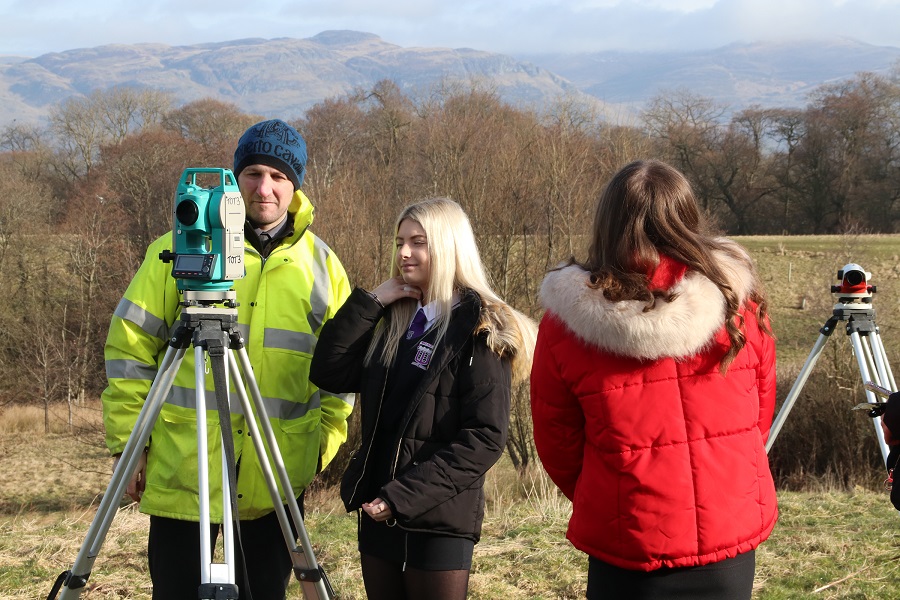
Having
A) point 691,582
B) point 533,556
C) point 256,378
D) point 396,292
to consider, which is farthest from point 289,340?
point 533,556

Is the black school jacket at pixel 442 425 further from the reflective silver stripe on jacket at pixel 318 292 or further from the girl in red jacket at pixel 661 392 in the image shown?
the girl in red jacket at pixel 661 392

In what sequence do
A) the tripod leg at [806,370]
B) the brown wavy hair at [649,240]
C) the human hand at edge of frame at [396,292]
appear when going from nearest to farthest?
1. the brown wavy hair at [649,240]
2. the human hand at edge of frame at [396,292]
3. the tripod leg at [806,370]

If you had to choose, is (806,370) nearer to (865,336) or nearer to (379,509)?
(865,336)

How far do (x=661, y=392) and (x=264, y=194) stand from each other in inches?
57.9

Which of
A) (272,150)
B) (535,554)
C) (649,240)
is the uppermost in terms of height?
(272,150)

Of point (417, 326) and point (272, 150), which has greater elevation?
point (272, 150)

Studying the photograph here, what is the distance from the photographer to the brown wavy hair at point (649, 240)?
6.36 feet

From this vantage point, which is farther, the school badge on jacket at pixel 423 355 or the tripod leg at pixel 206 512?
the school badge on jacket at pixel 423 355

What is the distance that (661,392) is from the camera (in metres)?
1.94

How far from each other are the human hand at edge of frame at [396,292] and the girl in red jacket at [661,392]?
2.05 ft

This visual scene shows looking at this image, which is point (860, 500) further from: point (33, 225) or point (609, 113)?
point (33, 225)

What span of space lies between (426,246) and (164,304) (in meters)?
0.86

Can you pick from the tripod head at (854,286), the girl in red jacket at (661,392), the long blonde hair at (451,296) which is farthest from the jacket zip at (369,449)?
the tripod head at (854,286)

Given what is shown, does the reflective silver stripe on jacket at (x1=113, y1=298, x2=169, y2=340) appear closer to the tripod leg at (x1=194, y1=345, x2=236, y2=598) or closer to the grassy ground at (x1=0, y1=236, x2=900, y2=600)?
the tripod leg at (x1=194, y1=345, x2=236, y2=598)
